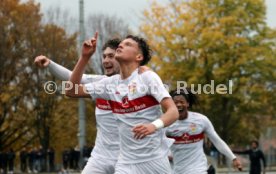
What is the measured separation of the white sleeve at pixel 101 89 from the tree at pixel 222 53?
35.0m

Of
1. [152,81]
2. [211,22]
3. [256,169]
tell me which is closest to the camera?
[152,81]

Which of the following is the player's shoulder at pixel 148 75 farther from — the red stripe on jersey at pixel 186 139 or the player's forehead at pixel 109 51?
the red stripe on jersey at pixel 186 139

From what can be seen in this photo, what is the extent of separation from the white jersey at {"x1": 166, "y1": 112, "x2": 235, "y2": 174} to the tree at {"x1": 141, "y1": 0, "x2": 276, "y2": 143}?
31815 millimetres

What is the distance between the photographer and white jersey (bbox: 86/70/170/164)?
24.7ft

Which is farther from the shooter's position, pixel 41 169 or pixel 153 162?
pixel 41 169

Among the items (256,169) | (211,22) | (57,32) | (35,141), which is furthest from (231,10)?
(256,169)

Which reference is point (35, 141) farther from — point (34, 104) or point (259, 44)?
point (259, 44)

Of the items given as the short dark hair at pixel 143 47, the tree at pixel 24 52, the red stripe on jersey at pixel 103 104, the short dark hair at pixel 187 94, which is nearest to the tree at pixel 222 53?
the tree at pixel 24 52

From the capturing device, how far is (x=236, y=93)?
44312 millimetres

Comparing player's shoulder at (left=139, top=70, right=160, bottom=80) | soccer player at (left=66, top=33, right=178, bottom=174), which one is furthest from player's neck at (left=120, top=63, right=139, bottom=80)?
player's shoulder at (left=139, top=70, right=160, bottom=80)

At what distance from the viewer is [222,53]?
1724 inches

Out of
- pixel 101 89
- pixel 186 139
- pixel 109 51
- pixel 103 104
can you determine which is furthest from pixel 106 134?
pixel 186 139

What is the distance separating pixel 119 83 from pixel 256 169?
14618mm

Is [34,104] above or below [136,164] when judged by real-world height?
below
